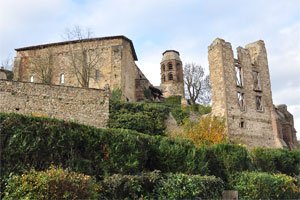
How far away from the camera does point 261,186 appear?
34.4 ft

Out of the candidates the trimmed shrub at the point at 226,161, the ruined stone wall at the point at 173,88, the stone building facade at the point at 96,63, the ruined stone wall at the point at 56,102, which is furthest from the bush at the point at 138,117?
the ruined stone wall at the point at 173,88

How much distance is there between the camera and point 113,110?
20266 millimetres

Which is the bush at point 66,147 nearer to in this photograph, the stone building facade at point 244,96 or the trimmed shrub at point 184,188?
the trimmed shrub at point 184,188

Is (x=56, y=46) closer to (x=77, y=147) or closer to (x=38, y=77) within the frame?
(x=38, y=77)

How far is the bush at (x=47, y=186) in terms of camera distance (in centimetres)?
620

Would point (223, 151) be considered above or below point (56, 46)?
below

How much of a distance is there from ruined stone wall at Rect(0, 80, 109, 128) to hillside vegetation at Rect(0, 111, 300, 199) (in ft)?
31.6

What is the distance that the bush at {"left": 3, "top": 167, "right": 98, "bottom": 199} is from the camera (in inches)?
244

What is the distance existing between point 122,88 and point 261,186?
1927cm

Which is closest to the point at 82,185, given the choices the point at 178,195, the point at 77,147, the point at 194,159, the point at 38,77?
the point at 77,147

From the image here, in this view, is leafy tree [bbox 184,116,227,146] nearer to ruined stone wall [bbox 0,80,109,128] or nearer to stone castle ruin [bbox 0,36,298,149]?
stone castle ruin [bbox 0,36,298,149]

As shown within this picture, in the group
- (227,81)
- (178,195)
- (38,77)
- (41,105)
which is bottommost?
(178,195)

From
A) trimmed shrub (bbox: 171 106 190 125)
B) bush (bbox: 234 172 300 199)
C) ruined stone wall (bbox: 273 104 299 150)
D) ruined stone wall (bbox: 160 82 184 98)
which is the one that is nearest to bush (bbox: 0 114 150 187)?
bush (bbox: 234 172 300 199)

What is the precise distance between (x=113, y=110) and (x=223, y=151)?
10719mm
